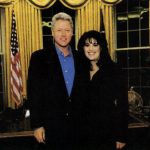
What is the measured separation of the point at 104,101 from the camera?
7.57 feet

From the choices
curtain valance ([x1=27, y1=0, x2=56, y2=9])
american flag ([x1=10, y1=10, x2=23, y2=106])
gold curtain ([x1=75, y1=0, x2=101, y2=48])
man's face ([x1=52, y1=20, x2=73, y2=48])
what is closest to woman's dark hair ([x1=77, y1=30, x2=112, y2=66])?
man's face ([x1=52, y1=20, x2=73, y2=48])

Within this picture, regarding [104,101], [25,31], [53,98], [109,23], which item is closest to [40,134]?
[53,98]

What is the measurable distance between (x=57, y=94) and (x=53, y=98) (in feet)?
0.13

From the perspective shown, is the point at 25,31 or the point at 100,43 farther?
the point at 25,31

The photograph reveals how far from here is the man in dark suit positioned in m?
A: 2.33

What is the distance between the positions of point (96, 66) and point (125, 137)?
0.54 m

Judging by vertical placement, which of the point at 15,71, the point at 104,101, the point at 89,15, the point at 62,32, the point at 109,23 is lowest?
the point at 104,101

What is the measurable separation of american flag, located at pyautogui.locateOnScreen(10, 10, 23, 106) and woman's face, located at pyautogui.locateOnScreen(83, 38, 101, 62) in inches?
133

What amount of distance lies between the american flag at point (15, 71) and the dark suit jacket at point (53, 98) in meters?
3.28

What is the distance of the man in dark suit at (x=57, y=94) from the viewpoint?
91.8 inches

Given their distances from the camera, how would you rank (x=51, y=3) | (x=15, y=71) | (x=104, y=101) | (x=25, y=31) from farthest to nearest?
1. (x=25, y=31)
2. (x=51, y=3)
3. (x=15, y=71)
4. (x=104, y=101)

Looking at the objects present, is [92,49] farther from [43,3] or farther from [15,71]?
[43,3]

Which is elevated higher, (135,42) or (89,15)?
(89,15)

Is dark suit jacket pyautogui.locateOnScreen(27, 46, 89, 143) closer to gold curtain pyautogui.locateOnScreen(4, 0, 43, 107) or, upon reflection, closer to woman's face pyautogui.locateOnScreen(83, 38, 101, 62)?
woman's face pyautogui.locateOnScreen(83, 38, 101, 62)
